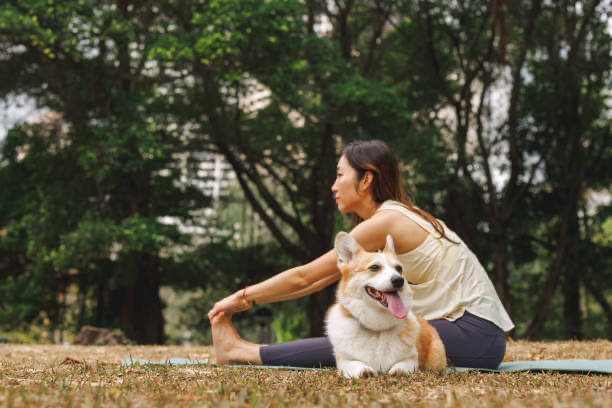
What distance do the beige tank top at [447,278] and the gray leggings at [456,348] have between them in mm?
72

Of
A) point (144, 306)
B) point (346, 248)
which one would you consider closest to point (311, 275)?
point (346, 248)

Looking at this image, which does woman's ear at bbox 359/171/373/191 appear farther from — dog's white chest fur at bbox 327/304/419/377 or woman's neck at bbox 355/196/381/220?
dog's white chest fur at bbox 327/304/419/377

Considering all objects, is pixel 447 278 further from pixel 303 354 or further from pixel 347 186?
pixel 303 354

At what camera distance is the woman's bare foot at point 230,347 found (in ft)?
14.5

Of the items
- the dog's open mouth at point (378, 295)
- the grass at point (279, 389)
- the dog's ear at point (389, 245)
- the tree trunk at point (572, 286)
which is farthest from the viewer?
the tree trunk at point (572, 286)

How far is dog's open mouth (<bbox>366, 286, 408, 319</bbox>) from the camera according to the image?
3510 millimetres

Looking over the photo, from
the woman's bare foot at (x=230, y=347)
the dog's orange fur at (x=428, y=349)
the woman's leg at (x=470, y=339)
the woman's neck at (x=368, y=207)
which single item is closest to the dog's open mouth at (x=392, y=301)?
the dog's orange fur at (x=428, y=349)

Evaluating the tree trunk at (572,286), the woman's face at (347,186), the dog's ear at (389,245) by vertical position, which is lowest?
the tree trunk at (572,286)

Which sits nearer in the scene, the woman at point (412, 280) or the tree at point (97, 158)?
the woman at point (412, 280)

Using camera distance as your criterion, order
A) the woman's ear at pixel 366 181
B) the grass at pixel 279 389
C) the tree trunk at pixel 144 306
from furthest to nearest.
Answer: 1. the tree trunk at pixel 144 306
2. the woman's ear at pixel 366 181
3. the grass at pixel 279 389

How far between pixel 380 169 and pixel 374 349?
1.39 metres

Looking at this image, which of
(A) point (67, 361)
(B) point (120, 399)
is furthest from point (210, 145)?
(B) point (120, 399)

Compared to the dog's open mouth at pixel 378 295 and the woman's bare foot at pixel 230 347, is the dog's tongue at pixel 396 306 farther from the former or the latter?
the woman's bare foot at pixel 230 347

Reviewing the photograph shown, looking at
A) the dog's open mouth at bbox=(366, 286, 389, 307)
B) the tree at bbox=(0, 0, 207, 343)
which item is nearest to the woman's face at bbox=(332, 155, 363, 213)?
the dog's open mouth at bbox=(366, 286, 389, 307)
